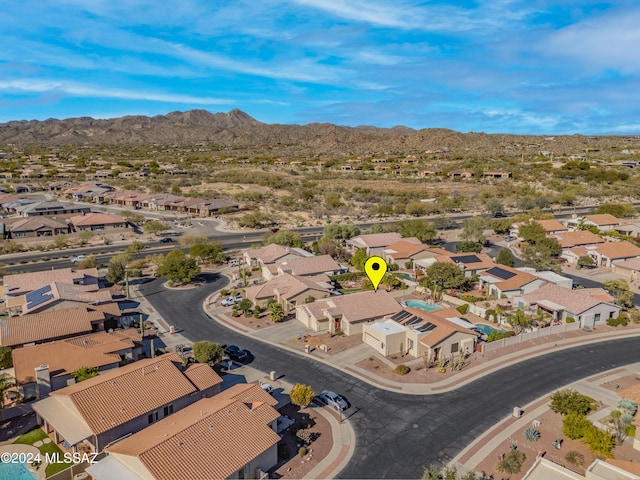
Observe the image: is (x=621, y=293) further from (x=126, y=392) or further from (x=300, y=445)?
(x=126, y=392)

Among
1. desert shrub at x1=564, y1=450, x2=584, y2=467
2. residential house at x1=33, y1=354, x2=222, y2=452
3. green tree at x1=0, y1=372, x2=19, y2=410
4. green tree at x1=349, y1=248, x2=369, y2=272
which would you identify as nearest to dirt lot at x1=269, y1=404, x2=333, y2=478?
residential house at x1=33, y1=354, x2=222, y2=452

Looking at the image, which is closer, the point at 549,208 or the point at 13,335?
the point at 13,335

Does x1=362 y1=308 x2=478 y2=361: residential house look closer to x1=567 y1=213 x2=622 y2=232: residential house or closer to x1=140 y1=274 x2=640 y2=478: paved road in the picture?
x1=140 y1=274 x2=640 y2=478: paved road

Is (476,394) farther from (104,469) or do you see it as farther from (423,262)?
(423,262)

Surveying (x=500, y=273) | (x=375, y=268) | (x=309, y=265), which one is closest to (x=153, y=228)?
(x=309, y=265)

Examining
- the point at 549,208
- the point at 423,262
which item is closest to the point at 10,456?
the point at 423,262

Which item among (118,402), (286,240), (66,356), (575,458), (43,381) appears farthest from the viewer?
(286,240)
